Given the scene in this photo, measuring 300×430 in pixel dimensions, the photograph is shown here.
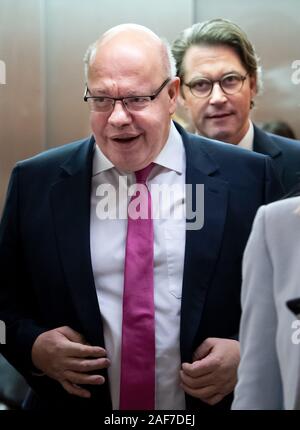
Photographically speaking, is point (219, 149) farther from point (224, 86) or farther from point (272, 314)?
point (272, 314)

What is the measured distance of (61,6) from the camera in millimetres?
1511

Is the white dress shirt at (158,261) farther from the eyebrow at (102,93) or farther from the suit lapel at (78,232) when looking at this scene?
the eyebrow at (102,93)

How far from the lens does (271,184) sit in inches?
53.2

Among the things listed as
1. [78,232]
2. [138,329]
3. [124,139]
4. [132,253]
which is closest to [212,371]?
[138,329]

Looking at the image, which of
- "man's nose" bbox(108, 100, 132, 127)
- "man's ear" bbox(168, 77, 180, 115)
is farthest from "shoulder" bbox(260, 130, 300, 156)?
"man's nose" bbox(108, 100, 132, 127)

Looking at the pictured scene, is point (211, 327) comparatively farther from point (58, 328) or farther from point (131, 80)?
point (131, 80)

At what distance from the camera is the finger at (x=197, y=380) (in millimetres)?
1341

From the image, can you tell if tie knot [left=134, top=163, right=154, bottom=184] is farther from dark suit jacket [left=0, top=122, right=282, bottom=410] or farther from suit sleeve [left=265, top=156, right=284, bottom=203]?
suit sleeve [left=265, top=156, right=284, bottom=203]

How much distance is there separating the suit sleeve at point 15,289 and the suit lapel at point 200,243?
12.0 inches

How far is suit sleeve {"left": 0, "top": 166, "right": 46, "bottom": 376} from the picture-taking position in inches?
55.0

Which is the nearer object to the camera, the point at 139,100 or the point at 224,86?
the point at 139,100

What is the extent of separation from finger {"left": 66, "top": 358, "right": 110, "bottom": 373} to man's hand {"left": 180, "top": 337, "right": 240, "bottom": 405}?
16cm

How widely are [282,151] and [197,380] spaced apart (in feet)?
1.63

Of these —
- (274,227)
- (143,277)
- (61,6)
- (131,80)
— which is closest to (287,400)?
(274,227)
